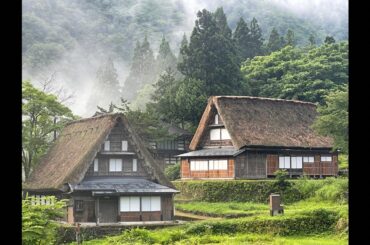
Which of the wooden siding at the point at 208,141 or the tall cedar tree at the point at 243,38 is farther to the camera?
the tall cedar tree at the point at 243,38

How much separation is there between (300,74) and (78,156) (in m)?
27.4

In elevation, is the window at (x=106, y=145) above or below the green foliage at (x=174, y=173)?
above

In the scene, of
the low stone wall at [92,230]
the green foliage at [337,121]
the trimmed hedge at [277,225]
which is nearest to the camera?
the trimmed hedge at [277,225]

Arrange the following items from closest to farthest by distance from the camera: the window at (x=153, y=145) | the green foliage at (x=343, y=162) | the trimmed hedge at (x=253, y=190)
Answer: the trimmed hedge at (x=253, y=190), the green foliage at (x=343, y=162), the window at (x=153, y=145)

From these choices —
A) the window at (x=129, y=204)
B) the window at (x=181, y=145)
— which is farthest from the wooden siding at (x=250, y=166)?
the window at (x=181, y=145)

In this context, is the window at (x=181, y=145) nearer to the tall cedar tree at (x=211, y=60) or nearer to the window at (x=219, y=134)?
the tall cedar tree at (x=211, y=60)

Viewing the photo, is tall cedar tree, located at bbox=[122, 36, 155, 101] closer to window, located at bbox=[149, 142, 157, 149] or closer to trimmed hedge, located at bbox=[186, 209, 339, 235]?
window, located at bbox=[149, 142, 157, 149]

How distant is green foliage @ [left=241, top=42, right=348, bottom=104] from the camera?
54.7 m

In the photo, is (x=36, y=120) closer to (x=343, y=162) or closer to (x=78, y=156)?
(x=78, y=156)

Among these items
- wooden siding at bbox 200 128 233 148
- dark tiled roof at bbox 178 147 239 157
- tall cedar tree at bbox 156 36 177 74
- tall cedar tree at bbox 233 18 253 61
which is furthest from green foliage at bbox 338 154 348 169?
tall cedar tree at bbox 156 36 177 74

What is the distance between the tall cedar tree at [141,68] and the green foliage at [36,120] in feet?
185

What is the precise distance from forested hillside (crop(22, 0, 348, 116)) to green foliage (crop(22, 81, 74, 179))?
55.5m

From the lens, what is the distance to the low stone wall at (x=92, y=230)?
27.1 meters
